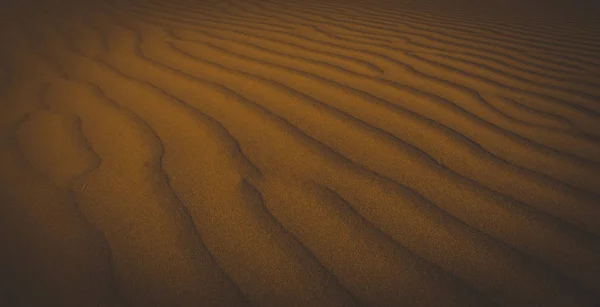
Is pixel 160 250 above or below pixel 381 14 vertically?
below

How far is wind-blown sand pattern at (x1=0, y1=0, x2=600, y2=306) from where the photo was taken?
2.70 feet

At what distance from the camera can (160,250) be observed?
2.91 ft

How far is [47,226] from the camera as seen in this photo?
0.94 metres

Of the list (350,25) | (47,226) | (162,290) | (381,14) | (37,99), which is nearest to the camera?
(162,290)

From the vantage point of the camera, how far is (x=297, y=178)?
1.10 metres

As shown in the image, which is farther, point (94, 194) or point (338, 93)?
point (338, 93)

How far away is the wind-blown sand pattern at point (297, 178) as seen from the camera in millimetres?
823

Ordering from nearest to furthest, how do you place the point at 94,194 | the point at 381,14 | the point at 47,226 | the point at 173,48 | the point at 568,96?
the point at 47,226 → the point at 94,194 → the point at 568,96 → the point at 173,48 → the point at 381,14

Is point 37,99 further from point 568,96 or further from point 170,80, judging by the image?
point 568,96

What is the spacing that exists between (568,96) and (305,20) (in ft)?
6.87

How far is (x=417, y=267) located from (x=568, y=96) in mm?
1472

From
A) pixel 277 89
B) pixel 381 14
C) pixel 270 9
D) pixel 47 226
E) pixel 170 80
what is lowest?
pixel 47 226

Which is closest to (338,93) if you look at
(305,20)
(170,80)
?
(170,80)

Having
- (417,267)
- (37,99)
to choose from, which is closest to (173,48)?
(37,99)
